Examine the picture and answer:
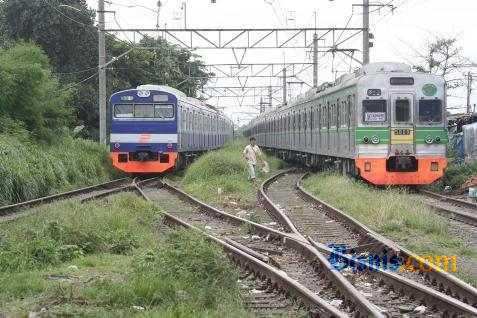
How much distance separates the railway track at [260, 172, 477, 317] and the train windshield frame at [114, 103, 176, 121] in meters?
11.0

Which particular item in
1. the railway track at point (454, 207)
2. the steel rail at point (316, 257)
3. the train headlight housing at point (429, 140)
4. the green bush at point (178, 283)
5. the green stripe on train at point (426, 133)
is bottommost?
the railway track at point (454, 207)

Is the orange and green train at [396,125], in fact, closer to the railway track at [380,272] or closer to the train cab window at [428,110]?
the train cab window at [428,110]

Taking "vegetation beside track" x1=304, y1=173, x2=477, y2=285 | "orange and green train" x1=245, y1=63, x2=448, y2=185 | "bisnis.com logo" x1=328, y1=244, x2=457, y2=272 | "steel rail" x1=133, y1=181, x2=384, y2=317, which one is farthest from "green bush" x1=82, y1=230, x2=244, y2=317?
"orange and green train" x1=245, y1=63, x2=448, y2=185

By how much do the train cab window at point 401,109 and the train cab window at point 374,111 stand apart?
340 millimetres

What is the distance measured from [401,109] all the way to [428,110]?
0.75 m

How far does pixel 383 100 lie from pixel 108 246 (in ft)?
36.3

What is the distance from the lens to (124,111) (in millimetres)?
25984

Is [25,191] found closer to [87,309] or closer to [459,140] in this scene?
[87,309]

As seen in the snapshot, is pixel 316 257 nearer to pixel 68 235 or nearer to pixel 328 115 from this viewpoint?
pixel 68 235

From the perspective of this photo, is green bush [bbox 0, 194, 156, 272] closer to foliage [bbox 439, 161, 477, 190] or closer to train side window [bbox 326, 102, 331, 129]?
train side window [bbox 326, 102, 331, 129]

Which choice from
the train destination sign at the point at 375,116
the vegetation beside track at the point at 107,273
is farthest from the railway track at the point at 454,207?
the vegetation beside track at the point at 107,273

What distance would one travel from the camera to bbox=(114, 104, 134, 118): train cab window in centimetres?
2588

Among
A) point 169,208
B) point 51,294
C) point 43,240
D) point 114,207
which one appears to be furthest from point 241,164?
point 51,294

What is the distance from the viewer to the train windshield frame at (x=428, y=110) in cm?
1931
